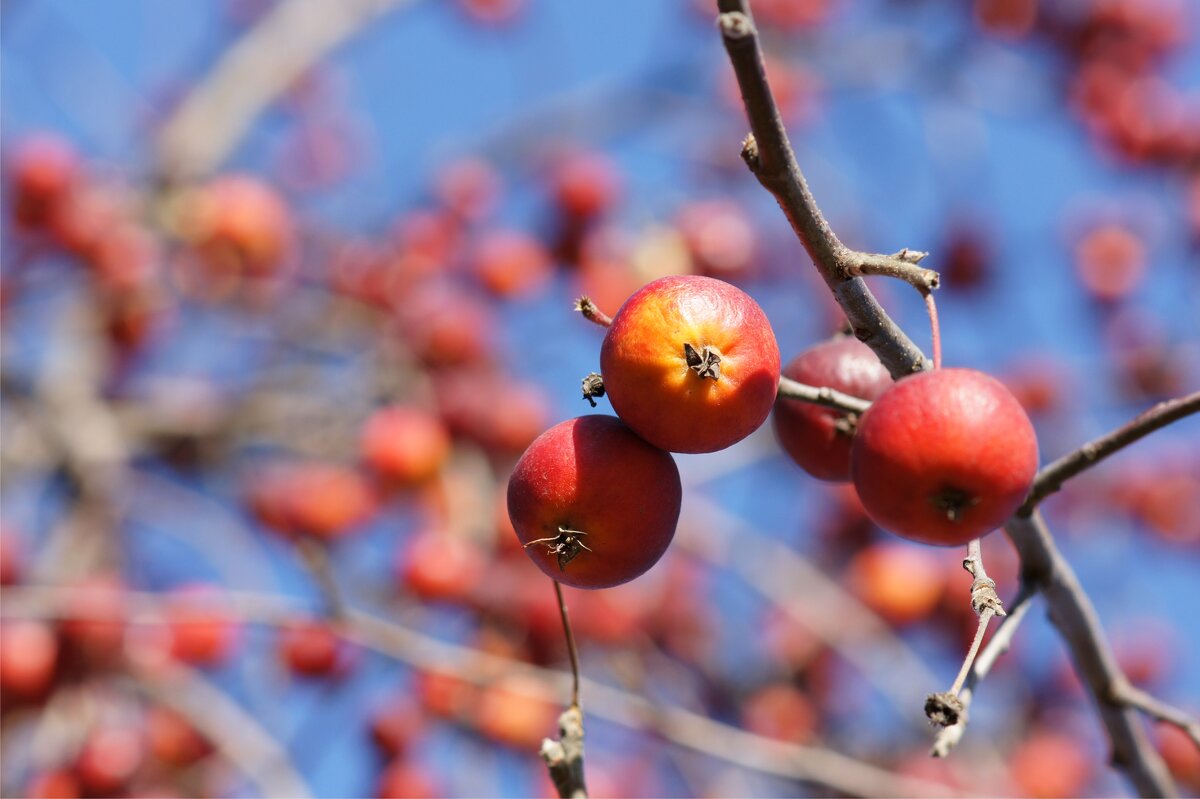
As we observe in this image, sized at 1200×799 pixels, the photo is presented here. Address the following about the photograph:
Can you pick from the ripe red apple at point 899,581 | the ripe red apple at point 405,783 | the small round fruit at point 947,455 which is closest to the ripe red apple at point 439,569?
the ripe red apple at point 405,783

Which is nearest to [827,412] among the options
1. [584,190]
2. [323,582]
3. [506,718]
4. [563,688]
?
[323,582]

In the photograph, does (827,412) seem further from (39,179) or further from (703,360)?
(39,179)

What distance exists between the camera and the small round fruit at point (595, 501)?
1478 mm

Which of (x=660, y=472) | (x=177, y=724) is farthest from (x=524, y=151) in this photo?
(x=660, y=472)

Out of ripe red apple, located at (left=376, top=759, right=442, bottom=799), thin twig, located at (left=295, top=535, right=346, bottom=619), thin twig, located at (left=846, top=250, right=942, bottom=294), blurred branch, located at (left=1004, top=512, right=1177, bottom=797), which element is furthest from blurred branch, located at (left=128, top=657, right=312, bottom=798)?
thin twig, located at (left=846, top=250, right=942, bottom=294)

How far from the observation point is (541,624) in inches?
153

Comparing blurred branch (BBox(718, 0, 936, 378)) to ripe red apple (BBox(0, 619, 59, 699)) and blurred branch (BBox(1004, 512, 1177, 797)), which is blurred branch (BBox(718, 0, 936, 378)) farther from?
ripe red apple (BBox(0, 619, 59, 699))

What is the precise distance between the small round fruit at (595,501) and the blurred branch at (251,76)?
4.00m

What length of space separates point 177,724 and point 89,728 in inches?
11.9

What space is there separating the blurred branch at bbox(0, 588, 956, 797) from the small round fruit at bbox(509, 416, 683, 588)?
774 mm

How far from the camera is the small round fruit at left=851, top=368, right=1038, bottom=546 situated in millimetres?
1274

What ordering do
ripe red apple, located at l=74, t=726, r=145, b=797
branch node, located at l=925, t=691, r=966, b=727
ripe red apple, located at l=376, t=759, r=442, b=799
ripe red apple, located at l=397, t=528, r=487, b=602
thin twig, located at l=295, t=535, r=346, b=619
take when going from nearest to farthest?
branch node, located at l=925, t=691, r=966, b=727
thin twig, located at l=295, t=535, r=346, b=619
ripe red apple, located at l=74, t=726, r=145, b=797
ripe red apple, located at l=376, t=759, r=442, b=799
ripe red apple, located at l=397, t=528, r=487, b=602

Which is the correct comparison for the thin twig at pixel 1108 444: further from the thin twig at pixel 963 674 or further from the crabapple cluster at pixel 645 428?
the crabapple cluster at pixel 645 428

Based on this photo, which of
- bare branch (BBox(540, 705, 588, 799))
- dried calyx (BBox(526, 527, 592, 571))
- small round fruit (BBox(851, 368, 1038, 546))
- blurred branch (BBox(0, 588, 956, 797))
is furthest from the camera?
blurred branch (BBox(0, 588, 956, 797))
